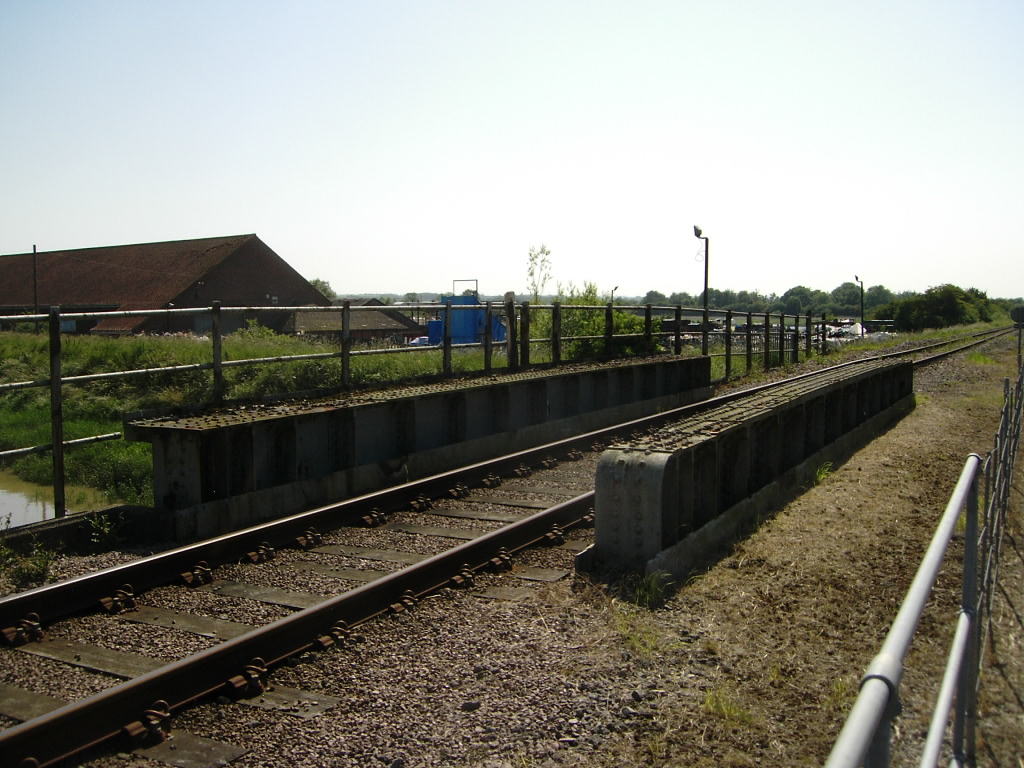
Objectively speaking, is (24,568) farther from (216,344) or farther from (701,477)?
Result: (701,477)

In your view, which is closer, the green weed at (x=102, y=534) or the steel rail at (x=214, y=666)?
the steel rail at (x=214, y=666)

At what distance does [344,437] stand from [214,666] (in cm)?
544

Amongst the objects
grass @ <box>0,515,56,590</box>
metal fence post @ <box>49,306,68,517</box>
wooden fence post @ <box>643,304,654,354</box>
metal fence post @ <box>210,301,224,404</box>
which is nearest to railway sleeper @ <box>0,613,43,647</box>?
grass @ <box>0,515,56,590</box>

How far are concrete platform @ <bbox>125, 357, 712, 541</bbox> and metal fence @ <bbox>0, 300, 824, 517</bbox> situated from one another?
56 centimetres

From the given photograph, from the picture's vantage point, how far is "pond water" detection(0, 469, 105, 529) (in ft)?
37.3

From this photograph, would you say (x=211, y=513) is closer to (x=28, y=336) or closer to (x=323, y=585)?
(x=323, y=585)

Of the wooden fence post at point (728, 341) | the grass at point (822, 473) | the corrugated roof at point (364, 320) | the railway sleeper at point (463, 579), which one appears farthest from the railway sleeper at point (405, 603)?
the corrugated roof at point (364, 320)

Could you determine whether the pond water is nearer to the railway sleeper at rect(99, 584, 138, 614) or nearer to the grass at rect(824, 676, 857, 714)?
the railway sleeper at rect(99, 584, 138, 614)

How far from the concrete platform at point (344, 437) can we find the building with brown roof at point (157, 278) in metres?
36.5

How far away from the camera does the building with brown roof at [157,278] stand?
50.3 m

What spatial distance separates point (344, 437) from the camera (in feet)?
33.4

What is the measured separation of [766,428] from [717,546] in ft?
6.73

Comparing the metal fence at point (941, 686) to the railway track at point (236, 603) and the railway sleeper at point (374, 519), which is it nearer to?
the railway track at point (236, 603)

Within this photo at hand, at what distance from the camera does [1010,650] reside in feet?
18.0
